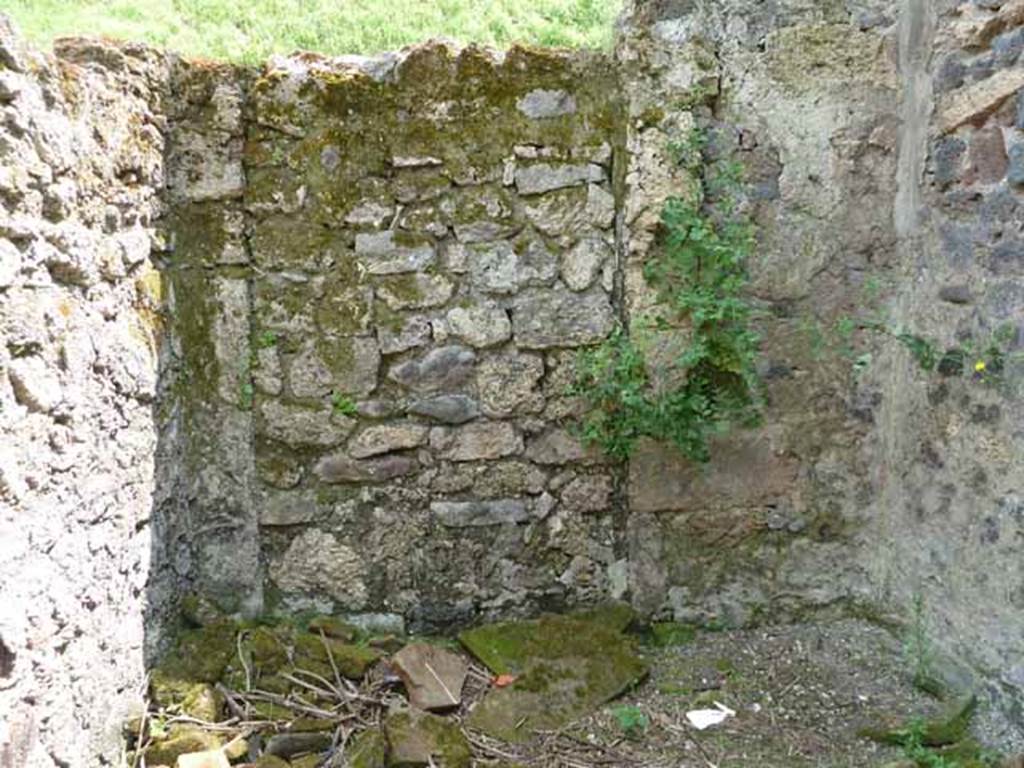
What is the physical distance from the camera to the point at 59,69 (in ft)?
7.38

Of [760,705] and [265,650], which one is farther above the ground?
[265,650]

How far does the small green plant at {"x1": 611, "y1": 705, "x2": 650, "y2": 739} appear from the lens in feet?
8.94

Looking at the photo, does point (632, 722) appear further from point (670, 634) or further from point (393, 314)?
point (393, 314)

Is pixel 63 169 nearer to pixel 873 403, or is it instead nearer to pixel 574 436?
pixel 574 436

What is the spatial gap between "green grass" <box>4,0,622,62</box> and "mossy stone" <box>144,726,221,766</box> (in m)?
3.10

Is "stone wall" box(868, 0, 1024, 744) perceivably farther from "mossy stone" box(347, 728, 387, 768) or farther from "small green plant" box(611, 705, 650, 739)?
"mossy stone" box(347, 728, 387, 768)

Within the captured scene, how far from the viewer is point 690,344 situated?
312 cm

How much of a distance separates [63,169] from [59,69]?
256mm

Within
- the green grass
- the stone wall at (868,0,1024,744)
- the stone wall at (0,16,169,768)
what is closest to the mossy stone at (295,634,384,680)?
the stone wall at (0,16,169,768)

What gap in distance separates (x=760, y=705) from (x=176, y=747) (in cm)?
178

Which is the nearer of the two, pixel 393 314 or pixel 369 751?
pixel 369 751

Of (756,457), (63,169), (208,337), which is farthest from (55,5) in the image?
(756,457)

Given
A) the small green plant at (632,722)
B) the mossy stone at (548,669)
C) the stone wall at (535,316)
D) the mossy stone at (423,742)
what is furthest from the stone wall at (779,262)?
the mossy stone at (423,742)

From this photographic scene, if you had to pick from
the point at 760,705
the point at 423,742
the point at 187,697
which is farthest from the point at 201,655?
the point at 760,705
